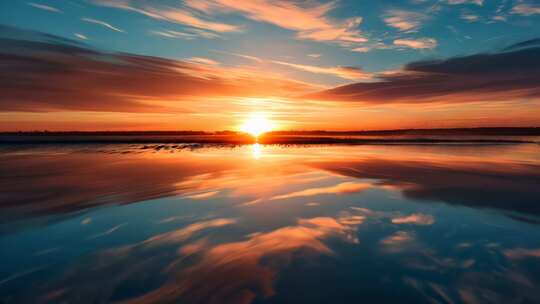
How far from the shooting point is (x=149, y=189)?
441 inches

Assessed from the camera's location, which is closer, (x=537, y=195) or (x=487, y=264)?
(x=487, y=264)

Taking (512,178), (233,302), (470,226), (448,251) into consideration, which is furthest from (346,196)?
(512,178)

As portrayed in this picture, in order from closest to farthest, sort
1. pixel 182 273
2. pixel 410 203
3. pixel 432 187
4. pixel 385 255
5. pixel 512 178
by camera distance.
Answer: pixel 182 273, pixel 385 255, pixel 410 203, pixel 432 187, pixel 512 178

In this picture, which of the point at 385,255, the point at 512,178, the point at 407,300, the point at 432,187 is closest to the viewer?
the point at 407,300

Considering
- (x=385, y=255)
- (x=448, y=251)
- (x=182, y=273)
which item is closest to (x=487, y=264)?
(x=448, y=251)

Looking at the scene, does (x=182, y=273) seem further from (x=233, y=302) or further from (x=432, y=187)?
(x=432, y=187)

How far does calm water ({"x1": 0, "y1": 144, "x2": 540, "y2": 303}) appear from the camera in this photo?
4160 millimetres

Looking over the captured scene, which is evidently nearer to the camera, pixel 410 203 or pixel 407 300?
pixel 407 300

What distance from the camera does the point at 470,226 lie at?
665 cm

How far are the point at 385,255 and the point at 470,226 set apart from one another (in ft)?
9.34

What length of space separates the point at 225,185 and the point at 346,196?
4.75m

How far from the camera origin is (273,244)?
5.80m

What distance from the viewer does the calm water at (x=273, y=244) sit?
13.6ft

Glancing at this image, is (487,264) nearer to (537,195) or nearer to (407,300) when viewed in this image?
(407,300)
